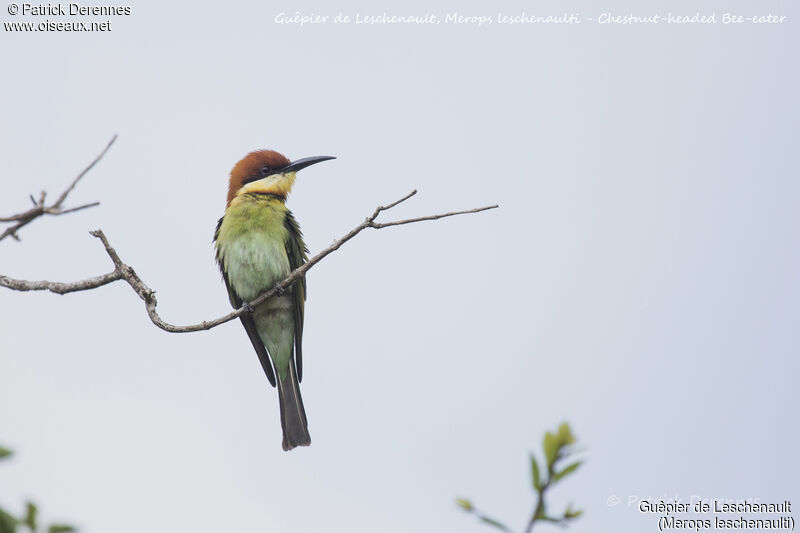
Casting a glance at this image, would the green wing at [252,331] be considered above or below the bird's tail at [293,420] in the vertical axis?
above

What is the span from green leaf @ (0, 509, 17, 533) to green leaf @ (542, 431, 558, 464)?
29.1 inches

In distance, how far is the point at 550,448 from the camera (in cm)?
141

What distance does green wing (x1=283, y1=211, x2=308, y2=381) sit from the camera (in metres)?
6.27

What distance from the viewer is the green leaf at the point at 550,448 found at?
1.41 meters

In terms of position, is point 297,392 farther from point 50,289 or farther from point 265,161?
point 50,289

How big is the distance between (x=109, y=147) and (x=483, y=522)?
1538 mm

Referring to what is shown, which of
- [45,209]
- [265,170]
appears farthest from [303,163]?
[45,209]

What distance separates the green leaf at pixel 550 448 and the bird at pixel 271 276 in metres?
4.77

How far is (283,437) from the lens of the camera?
21.0 feet

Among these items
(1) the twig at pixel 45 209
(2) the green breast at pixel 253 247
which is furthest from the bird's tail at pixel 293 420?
(1) the twig at pixel 45 209

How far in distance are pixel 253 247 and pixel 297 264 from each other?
342 millimetres

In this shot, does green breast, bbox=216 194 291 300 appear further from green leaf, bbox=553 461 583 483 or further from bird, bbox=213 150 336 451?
green leaf, bbox=553 461 583 483

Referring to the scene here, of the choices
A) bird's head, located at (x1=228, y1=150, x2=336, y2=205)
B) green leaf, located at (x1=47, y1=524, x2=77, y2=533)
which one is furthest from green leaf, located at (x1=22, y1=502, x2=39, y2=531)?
bird's head, located at (x1=228, y1=150, x2=336, y2=205)

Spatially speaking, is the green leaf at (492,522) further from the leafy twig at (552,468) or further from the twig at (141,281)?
the twig at (141,281)
